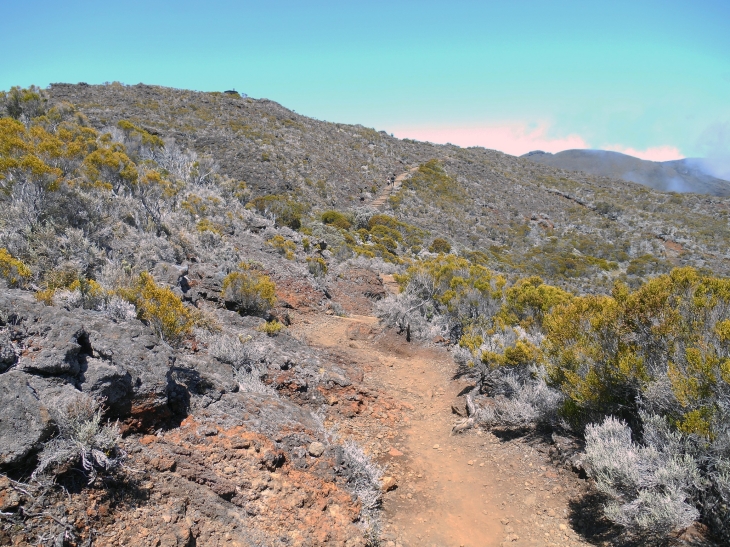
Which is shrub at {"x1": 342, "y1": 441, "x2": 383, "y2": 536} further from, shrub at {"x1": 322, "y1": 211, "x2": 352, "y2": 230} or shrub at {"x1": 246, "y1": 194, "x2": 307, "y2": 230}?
shrub at {"x1": 322, "y1": 211, "x2": 352, "y2": 230}

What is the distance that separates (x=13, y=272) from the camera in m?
4.85

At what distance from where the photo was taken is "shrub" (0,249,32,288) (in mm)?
4680

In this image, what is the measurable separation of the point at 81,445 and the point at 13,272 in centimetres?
358

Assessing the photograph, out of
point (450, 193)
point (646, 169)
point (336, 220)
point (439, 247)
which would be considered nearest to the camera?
point (336, 220)

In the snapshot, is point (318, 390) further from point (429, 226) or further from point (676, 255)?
point (676, 255)

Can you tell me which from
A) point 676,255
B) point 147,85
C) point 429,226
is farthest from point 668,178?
point 147,85

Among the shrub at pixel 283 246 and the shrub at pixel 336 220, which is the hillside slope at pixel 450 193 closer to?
the shrub at pixel 336 220

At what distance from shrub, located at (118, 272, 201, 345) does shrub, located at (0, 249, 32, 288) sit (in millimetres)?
1067

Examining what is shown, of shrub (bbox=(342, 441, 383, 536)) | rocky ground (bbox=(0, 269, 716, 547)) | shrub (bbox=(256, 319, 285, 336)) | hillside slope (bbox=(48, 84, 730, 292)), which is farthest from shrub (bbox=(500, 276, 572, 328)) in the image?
hillside slope (bbox=(48, 84, 730, 292))

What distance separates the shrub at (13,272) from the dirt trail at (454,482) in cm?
452

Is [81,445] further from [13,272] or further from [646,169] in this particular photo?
[646,169]

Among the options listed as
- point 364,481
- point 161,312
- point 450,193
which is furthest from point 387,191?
point 364,481

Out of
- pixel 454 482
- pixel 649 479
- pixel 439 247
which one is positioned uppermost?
pixel 439 247

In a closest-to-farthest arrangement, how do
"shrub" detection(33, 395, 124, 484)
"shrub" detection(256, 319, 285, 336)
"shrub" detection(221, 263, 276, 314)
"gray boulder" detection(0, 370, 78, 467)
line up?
"gray boulder" detection(0, 370, 78, 467), "shrub" detection(33, 395, 124, 484), "shrub" detection(256, 319, 285, 336), "shrub" detection(221, 263, 276, 314)
